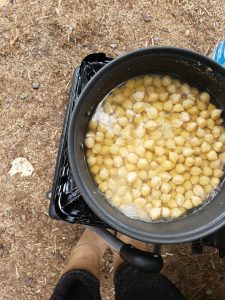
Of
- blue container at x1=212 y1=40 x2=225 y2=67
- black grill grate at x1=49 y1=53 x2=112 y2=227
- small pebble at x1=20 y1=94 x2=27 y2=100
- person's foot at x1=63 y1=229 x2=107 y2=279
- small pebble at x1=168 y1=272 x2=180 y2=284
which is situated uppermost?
blue container at x1=212 y1=40 x2=225 y2=67

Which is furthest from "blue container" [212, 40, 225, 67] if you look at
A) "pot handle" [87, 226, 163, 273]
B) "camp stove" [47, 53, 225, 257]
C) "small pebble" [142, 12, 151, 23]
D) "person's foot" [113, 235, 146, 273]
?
"person's foot" [113, 235, 146, 273]

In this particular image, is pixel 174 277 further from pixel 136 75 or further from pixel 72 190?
pixel 136 75

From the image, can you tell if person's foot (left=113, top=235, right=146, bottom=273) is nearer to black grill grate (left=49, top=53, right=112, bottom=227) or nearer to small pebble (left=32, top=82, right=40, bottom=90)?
black grill grate (left=49, top=53, right=112, bottom=227)

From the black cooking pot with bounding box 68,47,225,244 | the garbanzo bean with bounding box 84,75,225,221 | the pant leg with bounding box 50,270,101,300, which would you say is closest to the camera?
the black cooking pot with bounding box 68,47,225,244

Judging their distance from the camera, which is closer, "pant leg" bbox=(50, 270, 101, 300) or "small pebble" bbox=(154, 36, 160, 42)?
"pant leg" bbox=(50, 270, 101, 300)

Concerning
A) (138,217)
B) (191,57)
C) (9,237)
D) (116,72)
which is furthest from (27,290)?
(191,57)

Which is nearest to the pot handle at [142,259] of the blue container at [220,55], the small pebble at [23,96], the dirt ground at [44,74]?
the dirt ground at [44,74]

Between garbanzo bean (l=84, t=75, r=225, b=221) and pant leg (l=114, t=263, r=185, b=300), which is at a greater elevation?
garbanzo bean (l=84, t=75, r=225, b=221)

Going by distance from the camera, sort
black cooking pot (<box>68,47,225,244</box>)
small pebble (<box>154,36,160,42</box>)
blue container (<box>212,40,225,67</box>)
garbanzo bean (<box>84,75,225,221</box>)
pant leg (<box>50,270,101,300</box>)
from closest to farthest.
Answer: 1. black cooking pot (<box>68,47,225,244</box>)
2. garbanzo bean (<box>84,75,225,221</box>)
3. blue container (<box>212,40,225,67</box>)
4. pant leg (<box>50,270,101,300</box>)
5. small pebble (<box>154,36,160,42</box>)
